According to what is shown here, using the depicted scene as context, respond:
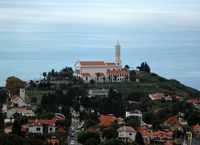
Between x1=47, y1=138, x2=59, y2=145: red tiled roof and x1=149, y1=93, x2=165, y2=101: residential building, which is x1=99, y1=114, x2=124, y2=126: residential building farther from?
x1=149, y1=93, x2=165, y2=101: residential building

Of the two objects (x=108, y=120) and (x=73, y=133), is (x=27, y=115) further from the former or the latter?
(x=73, y=133)

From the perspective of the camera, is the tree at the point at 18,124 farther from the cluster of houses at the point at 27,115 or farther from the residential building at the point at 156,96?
the residential building at the point at 156,96

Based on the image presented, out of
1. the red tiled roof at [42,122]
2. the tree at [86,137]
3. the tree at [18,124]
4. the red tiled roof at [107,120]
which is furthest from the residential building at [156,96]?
the tree at [86,137]

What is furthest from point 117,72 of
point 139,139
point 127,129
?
point 139,139

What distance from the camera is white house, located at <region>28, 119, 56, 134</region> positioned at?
25.0 metres

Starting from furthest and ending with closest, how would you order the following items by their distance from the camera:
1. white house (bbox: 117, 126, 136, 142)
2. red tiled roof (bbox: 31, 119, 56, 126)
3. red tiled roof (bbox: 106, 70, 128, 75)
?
red tiled roof (bbox: 106, 70, 128, 75) < red tiled roof (bbox: 31, 119, 56, 126) < white house (bbox: 117, 126, 136, 142)

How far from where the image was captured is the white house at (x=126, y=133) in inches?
959

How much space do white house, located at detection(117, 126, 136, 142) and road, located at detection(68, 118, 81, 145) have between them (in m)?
1.16

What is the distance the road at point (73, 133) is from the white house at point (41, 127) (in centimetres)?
53

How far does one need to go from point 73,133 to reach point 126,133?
1.43m

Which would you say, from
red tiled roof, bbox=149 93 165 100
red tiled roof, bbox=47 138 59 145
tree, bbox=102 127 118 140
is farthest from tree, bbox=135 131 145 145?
red tiled roof, bbox=149 93 165 100

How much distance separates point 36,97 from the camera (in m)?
33.1

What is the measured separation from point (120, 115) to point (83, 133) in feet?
23.2

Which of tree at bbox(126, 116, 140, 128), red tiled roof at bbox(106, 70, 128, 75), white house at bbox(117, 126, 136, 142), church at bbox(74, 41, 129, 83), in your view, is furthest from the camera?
red tiled roof at bbox(106, 70, 128, 75)
